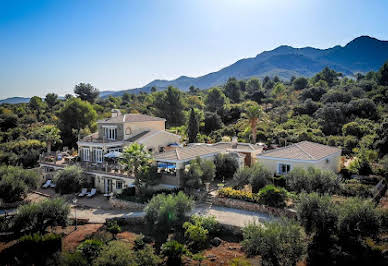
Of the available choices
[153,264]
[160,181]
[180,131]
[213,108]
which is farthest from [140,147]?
[213,108]

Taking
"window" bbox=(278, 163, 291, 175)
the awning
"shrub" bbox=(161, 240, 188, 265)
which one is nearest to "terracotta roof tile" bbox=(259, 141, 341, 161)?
"window" bbox=(278, 163, 291, 175)

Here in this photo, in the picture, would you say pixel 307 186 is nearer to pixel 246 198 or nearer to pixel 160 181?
pixel 246 198

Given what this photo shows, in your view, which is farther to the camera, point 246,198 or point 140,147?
point 140,147

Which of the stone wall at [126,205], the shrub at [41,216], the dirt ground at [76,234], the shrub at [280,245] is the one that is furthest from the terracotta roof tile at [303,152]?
the shrub at [41,216]

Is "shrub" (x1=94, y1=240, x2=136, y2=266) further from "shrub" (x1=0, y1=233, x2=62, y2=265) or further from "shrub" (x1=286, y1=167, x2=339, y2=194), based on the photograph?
"shrub" (x1=286, y1=167, x2=339, y2=194)

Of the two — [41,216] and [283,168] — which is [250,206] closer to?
[283,168]

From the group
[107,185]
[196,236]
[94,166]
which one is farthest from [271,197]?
[94,166]

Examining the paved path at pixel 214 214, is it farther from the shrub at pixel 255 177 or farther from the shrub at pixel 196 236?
the shrub at pixel 255 177
